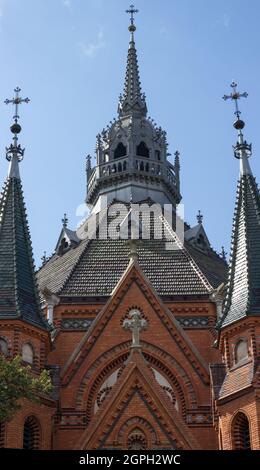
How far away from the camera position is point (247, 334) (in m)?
28.5

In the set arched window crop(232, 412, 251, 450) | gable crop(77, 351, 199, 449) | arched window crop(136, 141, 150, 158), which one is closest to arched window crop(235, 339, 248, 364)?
arched window crop(232, 412, 251, 450)

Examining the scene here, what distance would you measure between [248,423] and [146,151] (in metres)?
23.4

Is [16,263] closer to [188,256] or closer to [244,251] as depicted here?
[244,251]

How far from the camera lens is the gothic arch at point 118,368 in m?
30.5

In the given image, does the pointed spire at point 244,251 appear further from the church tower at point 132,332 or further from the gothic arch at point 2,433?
the gothic arch at point 2,433

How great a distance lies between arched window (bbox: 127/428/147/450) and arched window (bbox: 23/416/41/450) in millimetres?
2864

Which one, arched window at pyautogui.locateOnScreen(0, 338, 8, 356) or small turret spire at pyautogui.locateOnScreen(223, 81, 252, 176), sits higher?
small turret spire at pyautogui.locateOnScreen(223, 81, 252, 176)

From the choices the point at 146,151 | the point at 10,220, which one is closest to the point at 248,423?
the point at 10,220

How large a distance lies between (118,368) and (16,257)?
5260mm

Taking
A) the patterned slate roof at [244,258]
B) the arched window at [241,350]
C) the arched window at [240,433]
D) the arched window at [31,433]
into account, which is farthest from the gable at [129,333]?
the arched window at [240,433]

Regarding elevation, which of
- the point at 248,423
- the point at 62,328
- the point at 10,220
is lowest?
the point at 248,423

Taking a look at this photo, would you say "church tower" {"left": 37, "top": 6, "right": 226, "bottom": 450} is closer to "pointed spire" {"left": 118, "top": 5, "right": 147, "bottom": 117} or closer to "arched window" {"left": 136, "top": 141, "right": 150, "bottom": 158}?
"arched window" {"left": 136, "top": 141, "right": 150, "bottom": 158}

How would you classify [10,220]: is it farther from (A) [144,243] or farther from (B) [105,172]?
(B) [105,172]

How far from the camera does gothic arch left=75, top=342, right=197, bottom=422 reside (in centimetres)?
3055
